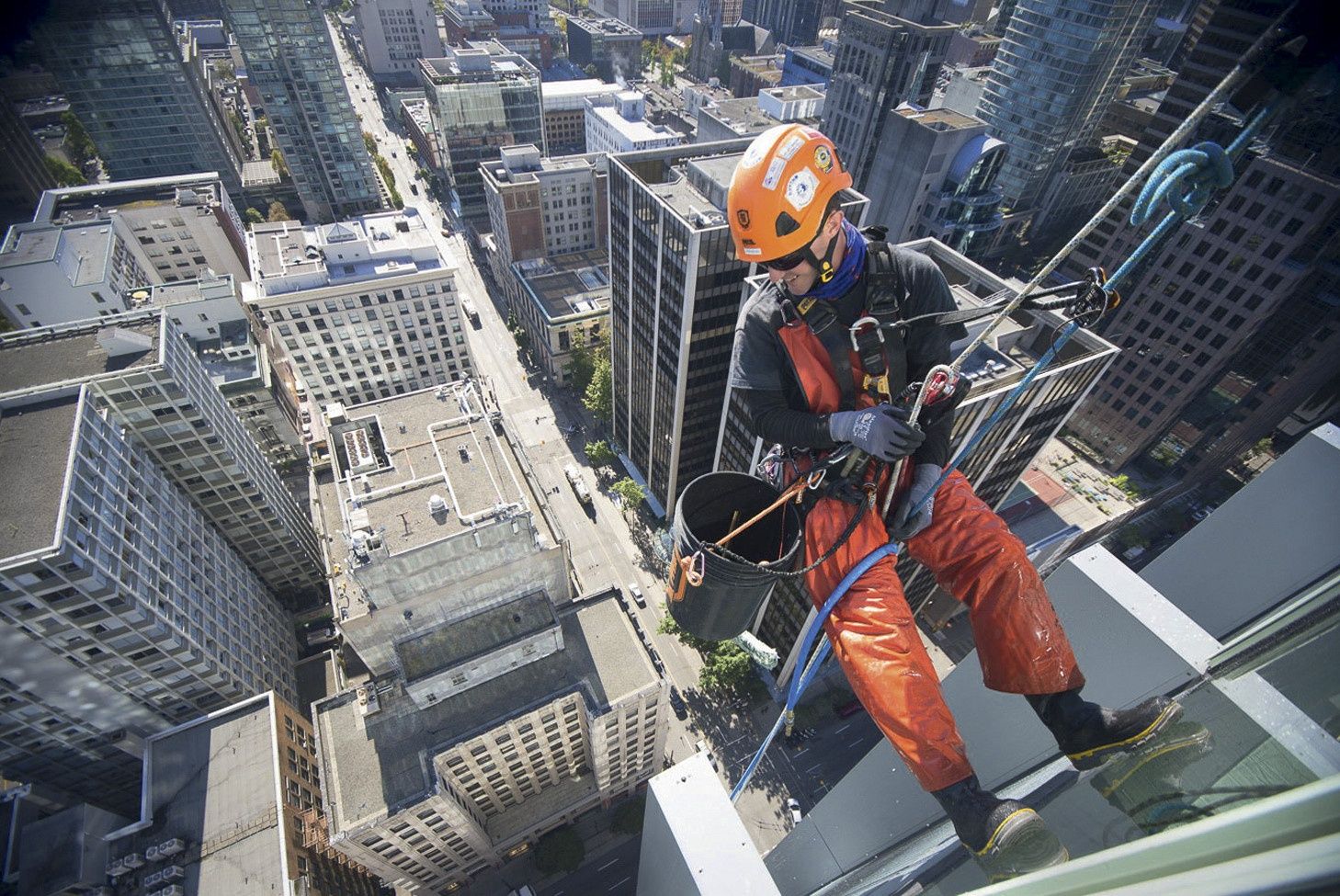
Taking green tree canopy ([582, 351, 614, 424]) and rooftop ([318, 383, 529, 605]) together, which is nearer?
rooftop ([318, 383, 529, 605])

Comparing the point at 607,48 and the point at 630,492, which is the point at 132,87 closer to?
the point at 630,492

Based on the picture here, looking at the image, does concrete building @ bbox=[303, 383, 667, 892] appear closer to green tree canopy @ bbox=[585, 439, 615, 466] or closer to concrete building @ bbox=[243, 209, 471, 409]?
concrete building @ bbox=[243, 209, 471, 409]

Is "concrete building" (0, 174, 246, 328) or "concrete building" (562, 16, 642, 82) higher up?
"concrete building" (562, 16, 642, 82)

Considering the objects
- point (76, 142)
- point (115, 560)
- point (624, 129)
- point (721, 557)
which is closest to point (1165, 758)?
point (721, 557)

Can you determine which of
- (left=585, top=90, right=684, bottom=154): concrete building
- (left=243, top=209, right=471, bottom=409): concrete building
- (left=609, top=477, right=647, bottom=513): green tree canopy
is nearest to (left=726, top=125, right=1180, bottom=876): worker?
(left=609, top=477, right=647, bottom=513): green tree canopy

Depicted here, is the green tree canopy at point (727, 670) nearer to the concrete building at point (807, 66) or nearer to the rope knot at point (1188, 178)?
the rope knot at point (1188, 178)

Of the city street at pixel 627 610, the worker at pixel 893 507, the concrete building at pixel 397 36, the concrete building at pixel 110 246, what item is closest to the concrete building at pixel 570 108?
the city street at pixel 627 610
